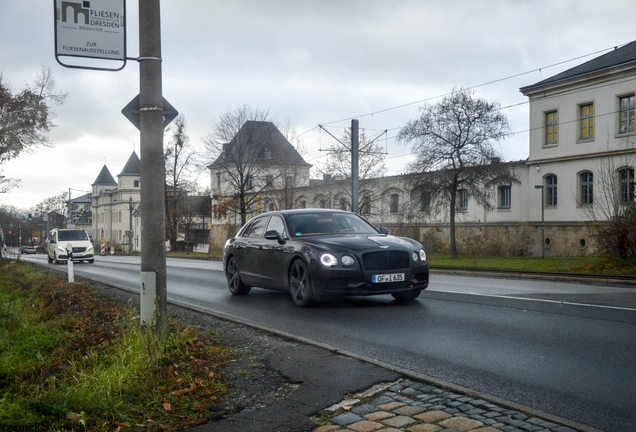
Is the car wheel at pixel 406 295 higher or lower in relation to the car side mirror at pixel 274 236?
lower

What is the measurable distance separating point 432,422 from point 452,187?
1132 inches

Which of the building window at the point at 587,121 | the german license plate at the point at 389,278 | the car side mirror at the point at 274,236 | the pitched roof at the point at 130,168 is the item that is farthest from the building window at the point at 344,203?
the pitched roof at the point at 130,168

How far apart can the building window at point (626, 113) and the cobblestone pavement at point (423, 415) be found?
110 feet

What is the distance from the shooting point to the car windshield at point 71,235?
3341 cm

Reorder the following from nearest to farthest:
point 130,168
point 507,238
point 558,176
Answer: point 558,176
point 507,238
point 130,168

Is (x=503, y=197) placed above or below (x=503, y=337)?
above

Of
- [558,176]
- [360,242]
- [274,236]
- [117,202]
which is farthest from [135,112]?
[117,202]

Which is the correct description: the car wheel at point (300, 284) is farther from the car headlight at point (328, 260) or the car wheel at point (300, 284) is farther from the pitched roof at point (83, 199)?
the pitched roof at point (83, 199)

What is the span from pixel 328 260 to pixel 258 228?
2.93 m

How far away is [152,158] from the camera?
574 centimetres

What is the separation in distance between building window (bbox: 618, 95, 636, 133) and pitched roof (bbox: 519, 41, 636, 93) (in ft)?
6.61

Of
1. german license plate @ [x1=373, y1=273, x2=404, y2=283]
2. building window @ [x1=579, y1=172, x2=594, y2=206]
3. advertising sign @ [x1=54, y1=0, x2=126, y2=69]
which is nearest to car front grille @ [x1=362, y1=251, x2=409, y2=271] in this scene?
german license plate @ [x1=373, y1=273, x2=404, y2=283]

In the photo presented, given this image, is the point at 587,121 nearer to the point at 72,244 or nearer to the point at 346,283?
the point at 72,244

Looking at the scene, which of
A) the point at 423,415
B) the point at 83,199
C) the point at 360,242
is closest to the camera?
the point at 423,415
